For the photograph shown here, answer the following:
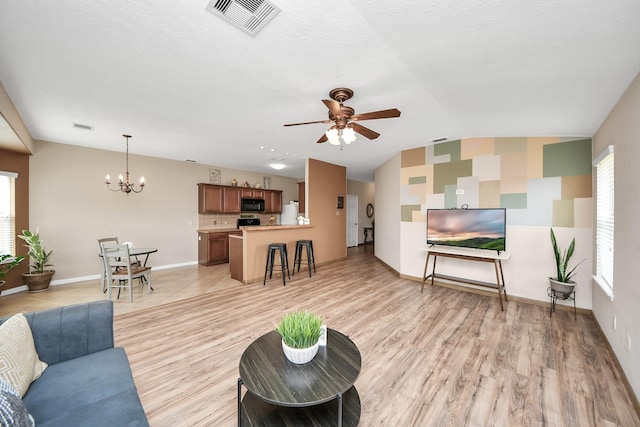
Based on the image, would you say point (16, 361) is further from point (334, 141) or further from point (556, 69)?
point (556, 69)

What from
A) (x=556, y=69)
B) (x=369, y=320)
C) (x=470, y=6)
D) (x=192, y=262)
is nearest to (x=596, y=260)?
(x=556, y=69)

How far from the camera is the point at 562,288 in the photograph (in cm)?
317

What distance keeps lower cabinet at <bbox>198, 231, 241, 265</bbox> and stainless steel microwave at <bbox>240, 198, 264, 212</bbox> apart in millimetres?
960

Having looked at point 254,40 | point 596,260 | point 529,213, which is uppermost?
point 254,40

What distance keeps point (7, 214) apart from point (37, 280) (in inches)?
47.9

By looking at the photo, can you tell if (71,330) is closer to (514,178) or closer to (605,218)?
(605,218)

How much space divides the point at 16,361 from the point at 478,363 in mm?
3309

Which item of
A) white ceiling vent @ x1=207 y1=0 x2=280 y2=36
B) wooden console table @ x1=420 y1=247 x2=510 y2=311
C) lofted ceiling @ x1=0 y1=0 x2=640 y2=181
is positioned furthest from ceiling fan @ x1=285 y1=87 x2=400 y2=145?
wooden console table @ x1=420 y1=247 x2=510 y2=311

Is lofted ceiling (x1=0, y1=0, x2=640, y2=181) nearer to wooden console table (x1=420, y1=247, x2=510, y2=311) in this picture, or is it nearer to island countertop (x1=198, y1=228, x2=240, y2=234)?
wooden console table (x1=420, y1=247, x2=510, y2=311)

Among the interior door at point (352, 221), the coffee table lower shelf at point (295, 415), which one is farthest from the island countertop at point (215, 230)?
the coffee table lower shelf at point (295, 415)

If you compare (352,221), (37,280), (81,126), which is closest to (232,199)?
(81,126)

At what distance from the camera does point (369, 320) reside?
310cm

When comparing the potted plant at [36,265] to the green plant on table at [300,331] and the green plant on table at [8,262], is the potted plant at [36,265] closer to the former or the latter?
the green plant on table at [8,262]

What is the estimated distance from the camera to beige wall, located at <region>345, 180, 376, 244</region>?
9539mm
